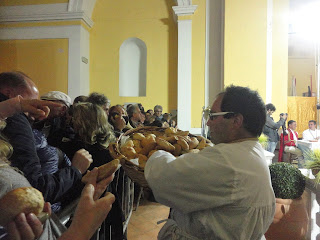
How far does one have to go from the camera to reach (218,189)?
1256mm

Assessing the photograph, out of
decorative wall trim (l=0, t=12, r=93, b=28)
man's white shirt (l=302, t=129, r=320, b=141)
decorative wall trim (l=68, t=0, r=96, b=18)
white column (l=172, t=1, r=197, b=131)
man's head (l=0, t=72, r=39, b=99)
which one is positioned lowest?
man's white shirt (l=302, t=129, r=320, b=141)

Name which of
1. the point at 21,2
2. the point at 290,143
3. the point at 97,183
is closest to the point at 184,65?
the point at 290,143

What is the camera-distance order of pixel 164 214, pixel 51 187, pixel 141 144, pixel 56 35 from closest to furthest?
pixel 51 187
pixel 141 144
pixel 164 214
pixel 56 35

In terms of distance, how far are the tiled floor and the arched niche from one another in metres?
6.91

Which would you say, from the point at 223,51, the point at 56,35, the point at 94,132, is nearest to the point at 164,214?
the point at 94,132

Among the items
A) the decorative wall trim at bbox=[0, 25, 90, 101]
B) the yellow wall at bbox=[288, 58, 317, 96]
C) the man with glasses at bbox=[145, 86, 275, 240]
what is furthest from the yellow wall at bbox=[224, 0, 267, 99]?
the yellow wall at bbox=[288, 58, 317, 96]

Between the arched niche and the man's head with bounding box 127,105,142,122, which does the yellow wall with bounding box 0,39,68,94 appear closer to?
the arched niche

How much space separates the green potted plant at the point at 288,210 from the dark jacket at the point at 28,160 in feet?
7.68

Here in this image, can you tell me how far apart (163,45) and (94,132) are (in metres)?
8.60

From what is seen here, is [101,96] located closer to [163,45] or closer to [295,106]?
[163,45]

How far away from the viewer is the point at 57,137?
219cm

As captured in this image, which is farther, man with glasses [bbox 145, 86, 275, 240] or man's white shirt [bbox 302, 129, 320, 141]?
man's white shirt [bbox 302, 129, 320, 141]

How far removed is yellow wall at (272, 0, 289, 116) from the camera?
8344 millimetres

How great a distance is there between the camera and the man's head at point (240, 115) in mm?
1487
